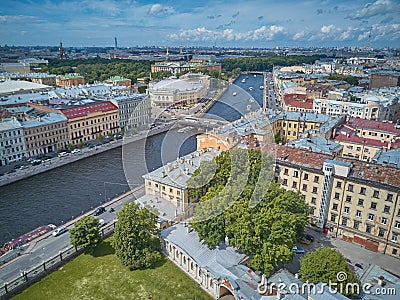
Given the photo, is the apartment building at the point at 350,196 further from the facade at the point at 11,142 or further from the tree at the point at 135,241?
the facade at the point at 11,142

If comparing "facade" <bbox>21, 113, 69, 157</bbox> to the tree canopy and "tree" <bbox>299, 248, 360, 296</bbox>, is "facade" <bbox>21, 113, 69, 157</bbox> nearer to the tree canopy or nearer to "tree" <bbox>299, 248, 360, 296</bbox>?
the tree canopy

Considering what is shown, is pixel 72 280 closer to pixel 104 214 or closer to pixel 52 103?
pixel 104 214

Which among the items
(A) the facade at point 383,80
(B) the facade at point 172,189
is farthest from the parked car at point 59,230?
(A) the facade at point 383,80

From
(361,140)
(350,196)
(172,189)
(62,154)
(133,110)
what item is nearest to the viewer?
(350,196)

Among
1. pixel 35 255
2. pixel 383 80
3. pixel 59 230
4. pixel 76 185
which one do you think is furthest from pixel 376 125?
pixel 383 80

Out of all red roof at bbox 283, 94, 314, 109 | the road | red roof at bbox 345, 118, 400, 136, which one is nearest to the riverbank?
the road

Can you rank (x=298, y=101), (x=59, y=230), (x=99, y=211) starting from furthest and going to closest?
(x=298, y=101)
(x=99, y=211)
(x=59, y=230)

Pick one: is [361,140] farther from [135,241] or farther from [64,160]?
[64,160]
